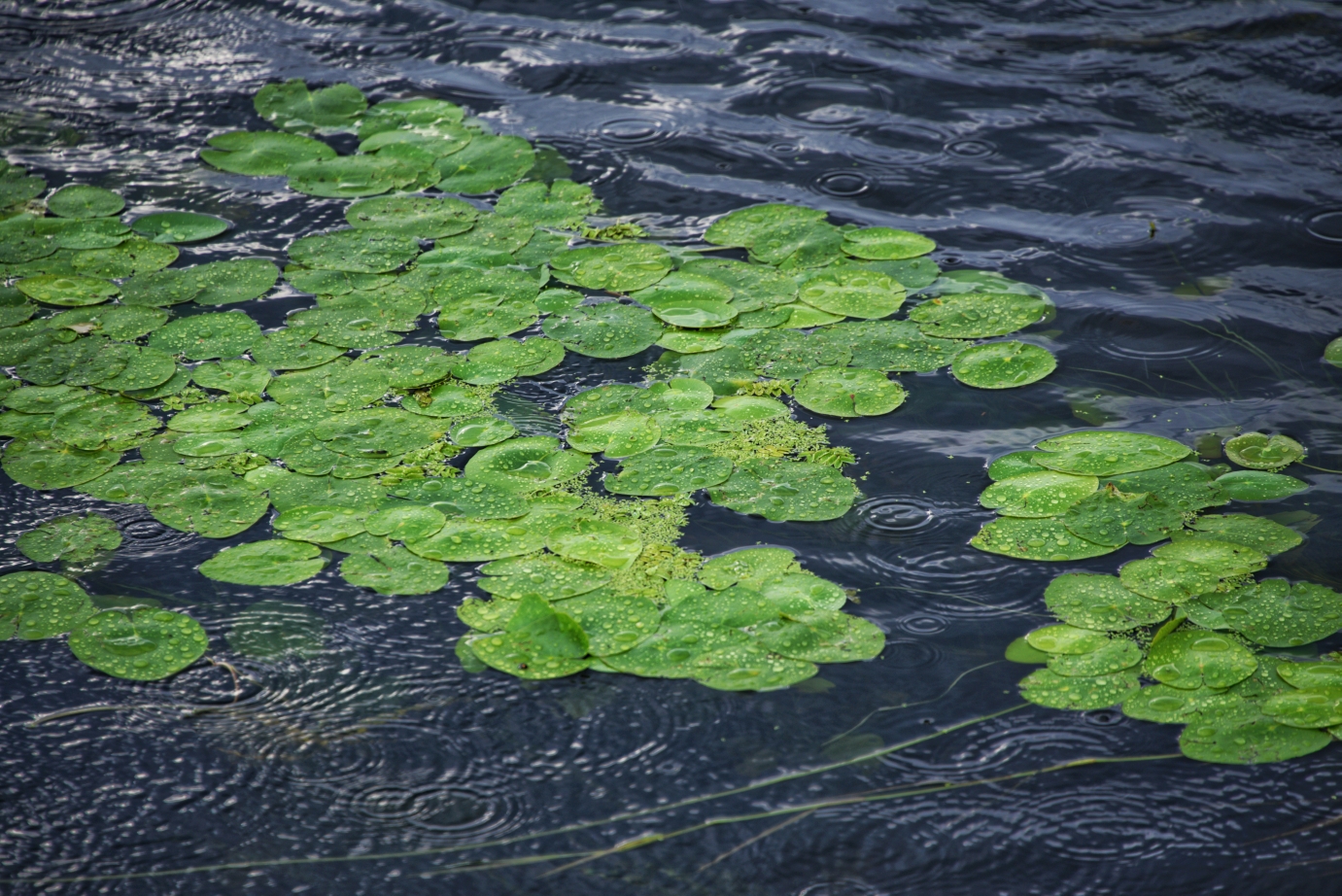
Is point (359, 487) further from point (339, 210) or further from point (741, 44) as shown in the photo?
point (741, 44)

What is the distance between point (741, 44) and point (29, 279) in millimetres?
2314

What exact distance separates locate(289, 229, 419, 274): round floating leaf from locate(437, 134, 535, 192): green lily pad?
1.05 feet

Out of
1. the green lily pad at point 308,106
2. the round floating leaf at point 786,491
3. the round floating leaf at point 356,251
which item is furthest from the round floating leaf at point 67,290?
the round floating leaf at point 786,491

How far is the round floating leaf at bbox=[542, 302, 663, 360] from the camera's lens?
2.48 metres

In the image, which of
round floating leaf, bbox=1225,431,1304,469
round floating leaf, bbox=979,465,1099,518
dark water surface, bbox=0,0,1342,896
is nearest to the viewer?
dark water surface, bbox=0,0,1342,896

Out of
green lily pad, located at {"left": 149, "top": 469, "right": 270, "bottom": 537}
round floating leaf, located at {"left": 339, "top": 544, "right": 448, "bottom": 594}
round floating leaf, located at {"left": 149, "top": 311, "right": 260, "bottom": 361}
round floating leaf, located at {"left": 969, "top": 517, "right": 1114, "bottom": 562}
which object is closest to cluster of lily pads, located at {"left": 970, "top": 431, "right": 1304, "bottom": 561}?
round floating leaf, located at {"left": 969, "top": 517, "right": 1114, "bottom": 562}

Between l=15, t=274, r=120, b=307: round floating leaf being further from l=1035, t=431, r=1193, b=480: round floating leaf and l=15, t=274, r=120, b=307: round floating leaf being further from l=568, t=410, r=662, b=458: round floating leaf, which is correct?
l=1035, t=431, r=1193, b=480: round floating leaf

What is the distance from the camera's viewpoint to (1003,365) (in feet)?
7.93

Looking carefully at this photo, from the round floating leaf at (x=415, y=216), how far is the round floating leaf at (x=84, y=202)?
0.65 m

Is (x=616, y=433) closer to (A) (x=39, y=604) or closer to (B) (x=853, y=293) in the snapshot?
(B) (x=853, y=293)

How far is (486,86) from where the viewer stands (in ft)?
11.6

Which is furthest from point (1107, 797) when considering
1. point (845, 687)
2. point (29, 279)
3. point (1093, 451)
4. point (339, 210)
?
point (29, 279)

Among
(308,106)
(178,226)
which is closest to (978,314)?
(178,226)

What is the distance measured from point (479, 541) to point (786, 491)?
60 cm
